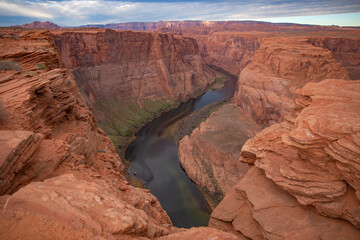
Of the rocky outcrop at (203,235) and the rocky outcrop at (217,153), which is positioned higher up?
the rocky outcrop at (203,235)

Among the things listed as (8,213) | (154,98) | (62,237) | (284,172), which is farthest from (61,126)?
(154,98)

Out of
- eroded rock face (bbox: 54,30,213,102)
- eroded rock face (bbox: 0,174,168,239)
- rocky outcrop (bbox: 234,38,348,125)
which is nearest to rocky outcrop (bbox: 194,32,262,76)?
eroded rock face (bbox: 54,30,213,102)

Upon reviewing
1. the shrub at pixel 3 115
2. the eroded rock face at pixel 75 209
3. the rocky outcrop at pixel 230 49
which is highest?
the shrub at pixel 3 115

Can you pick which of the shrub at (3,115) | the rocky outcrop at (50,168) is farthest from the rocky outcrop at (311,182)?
the shrub at (3,115)

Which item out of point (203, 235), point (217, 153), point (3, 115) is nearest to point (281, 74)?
point (217, 153)

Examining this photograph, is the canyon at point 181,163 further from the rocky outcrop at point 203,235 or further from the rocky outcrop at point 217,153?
the rocky outcrop at point 217,153
